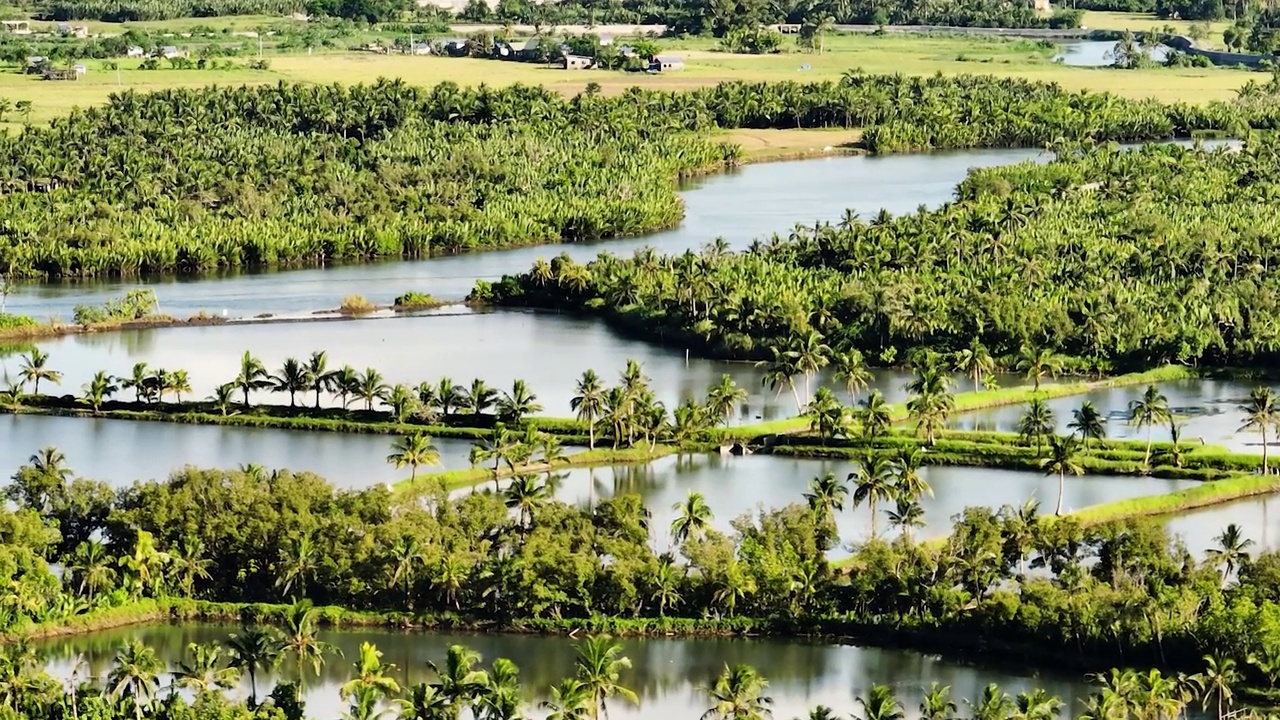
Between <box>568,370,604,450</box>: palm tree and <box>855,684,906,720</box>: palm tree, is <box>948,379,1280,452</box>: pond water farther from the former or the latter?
<box>855,684,906,720</box>: palm tree

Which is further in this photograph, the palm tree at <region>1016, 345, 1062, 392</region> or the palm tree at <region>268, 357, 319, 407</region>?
the palm tree at <region>1016, 345, 1062, 392</region>

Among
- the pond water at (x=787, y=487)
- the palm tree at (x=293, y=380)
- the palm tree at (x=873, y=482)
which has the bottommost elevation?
the pond water at (x=787, y=487)

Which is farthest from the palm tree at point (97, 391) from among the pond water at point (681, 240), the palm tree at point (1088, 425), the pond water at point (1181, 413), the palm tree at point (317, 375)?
the palm tree at point (1088, 425)

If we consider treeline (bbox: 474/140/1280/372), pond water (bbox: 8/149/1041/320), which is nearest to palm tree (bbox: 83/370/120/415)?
pond water (bbox: 8/149/1041/320)

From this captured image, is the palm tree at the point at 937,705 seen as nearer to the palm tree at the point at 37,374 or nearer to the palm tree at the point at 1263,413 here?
the palm tree at the point at 1263,413

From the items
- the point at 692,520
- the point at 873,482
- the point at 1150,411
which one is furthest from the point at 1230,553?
the point at 1150,411

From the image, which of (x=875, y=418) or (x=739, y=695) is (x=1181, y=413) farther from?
(x=739, y=695)

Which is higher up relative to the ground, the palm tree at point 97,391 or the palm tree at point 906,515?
the palm tree at point 906,515

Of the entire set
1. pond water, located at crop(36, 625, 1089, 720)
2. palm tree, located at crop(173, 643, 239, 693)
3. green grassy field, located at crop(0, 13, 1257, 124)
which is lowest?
pond water, located at crop(36, 625, 1089, 720)
